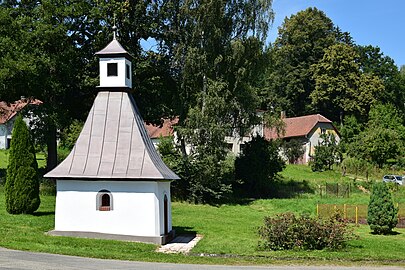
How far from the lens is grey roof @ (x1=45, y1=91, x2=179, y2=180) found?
18594mm

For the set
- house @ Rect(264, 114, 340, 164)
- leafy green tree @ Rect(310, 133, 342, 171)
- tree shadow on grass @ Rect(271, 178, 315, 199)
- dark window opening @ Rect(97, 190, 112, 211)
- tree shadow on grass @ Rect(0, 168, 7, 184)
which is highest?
house @ Rect(264, 114, 340, 164)

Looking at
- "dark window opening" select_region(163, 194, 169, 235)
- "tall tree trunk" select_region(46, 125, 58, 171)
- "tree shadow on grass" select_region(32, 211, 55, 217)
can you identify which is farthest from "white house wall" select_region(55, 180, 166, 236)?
"tall tree trunk" select_region(46, 125, 58, 171)

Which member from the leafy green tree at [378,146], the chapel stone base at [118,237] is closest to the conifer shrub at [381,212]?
the chapel stone base at [118,237]

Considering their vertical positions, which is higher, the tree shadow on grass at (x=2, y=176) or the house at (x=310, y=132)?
the house at (x=310, y=132)

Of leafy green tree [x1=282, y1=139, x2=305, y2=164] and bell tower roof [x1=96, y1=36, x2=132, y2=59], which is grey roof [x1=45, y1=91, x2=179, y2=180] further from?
leafy green tree [x1=282, y1=139, x2=305, y2=164]

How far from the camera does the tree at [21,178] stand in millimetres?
20938

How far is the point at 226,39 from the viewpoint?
3309 cm

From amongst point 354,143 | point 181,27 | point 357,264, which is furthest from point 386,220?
point 354,143

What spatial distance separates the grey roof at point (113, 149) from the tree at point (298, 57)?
50748 mm

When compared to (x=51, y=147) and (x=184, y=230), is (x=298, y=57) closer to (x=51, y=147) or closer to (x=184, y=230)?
(x=51, y=147)

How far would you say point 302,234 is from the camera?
17.2 m

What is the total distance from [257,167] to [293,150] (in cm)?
1944

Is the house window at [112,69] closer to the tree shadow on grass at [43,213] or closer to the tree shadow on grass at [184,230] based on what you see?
the tree shadow on grass at [43,213]

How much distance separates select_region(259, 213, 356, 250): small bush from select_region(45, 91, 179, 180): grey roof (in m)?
4.10
